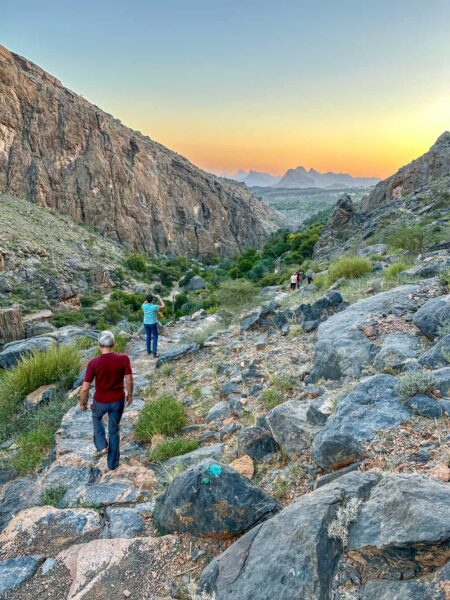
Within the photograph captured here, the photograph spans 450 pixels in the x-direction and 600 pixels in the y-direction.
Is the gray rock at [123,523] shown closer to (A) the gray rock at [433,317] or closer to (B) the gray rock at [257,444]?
(B) the gray rock at [257,444]

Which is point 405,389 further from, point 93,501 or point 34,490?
point 34,490

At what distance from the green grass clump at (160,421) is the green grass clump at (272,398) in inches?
47.7

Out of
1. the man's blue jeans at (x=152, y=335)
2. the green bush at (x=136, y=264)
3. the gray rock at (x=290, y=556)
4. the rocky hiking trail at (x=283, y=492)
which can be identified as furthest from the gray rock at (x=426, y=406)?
the green bush at (x=136, y=264)

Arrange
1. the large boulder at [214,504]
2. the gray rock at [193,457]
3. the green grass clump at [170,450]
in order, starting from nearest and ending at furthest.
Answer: the large boulder at [214,504], the gray rock at [193,457], the green grass clump at [170,450]

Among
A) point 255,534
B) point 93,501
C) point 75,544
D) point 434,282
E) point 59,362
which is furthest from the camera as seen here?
point 59,362

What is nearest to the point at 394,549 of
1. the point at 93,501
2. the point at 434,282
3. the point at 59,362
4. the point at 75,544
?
the point at 75,544

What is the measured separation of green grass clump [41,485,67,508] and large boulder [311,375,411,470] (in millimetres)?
2788

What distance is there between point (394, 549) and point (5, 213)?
Result: 43299mm

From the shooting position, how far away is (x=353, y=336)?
5.43 m

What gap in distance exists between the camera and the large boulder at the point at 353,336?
16.3ft

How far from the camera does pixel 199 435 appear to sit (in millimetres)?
5180

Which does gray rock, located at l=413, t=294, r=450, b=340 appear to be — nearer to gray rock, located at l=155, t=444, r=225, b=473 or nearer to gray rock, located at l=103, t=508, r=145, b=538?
gray rock, located at l=155, t=444, r=225, b=473

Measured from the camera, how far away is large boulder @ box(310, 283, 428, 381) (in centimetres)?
496

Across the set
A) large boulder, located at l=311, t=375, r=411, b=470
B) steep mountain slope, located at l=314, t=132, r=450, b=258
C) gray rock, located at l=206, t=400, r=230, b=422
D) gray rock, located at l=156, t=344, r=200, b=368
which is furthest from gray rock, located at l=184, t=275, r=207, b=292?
large boulder, located at l=311, t=375, r=411, b=470
